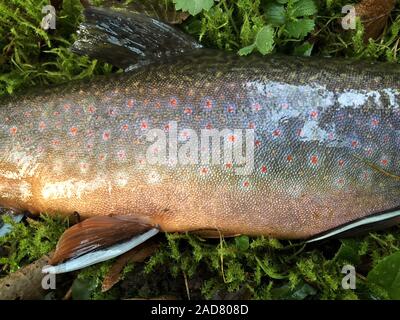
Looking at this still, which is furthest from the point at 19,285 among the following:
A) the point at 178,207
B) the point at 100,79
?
the point at 100,79

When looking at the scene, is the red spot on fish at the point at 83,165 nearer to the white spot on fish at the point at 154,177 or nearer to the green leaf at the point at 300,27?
the white spot on fish at the point at 154,177

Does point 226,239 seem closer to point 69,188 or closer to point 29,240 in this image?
point 69,188

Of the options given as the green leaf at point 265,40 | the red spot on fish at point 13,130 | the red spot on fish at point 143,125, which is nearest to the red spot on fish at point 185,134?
the red spot on fish at point 143,125

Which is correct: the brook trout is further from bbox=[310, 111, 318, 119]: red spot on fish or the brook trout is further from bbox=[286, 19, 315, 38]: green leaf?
bbox=[286, 19, 315, 38]: green leaf

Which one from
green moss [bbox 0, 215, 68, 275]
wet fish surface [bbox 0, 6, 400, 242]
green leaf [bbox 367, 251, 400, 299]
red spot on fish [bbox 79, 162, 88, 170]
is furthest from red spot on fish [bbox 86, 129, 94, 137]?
green leaf [bbox 367, 251, 400, 299]

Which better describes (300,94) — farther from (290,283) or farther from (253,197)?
(290,283)

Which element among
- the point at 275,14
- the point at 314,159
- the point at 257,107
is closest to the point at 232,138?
the point at 257,107
